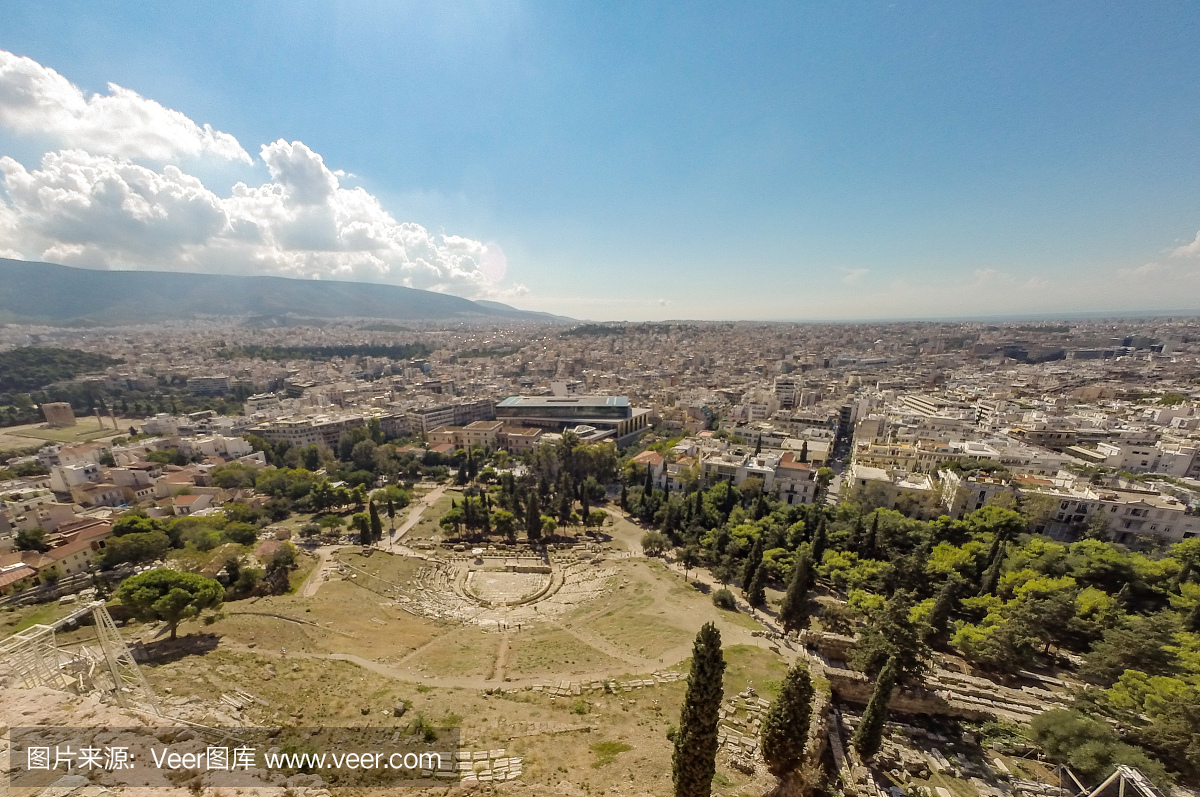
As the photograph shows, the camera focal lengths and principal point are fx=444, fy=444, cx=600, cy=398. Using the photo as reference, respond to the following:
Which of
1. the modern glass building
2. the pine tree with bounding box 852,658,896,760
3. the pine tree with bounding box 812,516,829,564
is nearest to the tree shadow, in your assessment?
the pine tree with bounding box 852,658,896,760

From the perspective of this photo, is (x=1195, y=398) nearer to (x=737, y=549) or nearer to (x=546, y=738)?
(x=737, y=549)

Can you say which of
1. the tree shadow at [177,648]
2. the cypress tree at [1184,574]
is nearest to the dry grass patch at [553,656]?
the tree shadow at [177,648]

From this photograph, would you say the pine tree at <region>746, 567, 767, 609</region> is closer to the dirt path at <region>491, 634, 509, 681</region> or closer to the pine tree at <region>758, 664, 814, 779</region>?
the pine tree at <region>758, 664, 814, 779</region>

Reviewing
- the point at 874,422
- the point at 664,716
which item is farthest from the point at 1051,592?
the point at 874,422

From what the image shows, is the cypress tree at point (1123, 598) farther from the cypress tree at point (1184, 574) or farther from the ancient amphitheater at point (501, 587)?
→ the ancient amphitheater at point (501, 587)

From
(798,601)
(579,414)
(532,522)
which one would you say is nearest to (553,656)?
(798,601)
